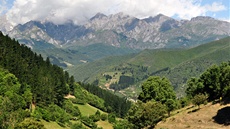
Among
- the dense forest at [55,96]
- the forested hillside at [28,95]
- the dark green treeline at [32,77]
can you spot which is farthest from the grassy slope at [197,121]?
the dark green treeline at [32,77]

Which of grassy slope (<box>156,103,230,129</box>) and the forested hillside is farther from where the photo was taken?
the forested hillside

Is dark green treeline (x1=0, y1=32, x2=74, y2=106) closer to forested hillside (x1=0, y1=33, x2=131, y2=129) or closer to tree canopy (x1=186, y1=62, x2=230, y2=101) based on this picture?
forested hillside (x1=0, y1=33, x2=131, y2=129)

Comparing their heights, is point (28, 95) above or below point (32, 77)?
Answer: below

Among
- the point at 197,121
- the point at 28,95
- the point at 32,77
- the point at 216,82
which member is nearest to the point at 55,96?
the point at 32,77

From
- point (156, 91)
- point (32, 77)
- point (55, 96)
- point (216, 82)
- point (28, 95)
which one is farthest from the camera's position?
point (55, 96)

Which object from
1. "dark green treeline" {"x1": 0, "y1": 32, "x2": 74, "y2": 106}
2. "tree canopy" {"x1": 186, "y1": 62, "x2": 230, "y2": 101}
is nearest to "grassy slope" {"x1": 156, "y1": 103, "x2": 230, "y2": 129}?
"tree canopy" {"x1": 186, "y1": 62, "x2": 230, "y2": 101}

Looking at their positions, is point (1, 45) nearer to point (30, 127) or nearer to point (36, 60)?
point (36, 60)

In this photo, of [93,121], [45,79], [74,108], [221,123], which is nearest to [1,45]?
[45,79]

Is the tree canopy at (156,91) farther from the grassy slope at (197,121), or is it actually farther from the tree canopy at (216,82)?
the grassy slope at (197,121)

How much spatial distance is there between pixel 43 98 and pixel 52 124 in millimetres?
19418

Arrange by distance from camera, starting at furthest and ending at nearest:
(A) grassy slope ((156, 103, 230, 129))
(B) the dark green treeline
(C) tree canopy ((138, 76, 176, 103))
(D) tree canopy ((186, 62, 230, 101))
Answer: (B) the dark green treeline → (C) tree canopy ((138, 76, 176, 103)) → (D) tree canopy ((186, 62, 230, 101)) → (A) grassy slope ((156, 103, 230, 129))

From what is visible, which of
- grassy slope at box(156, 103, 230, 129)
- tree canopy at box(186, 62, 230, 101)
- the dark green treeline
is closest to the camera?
grassy slope at box(156, 103, 230, 129)

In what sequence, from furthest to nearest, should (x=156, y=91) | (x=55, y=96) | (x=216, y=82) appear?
(x=55, y=96), (x=156, y=91), (x=216, y=82)

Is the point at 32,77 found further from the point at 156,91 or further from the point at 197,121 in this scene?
the point at 197,121
